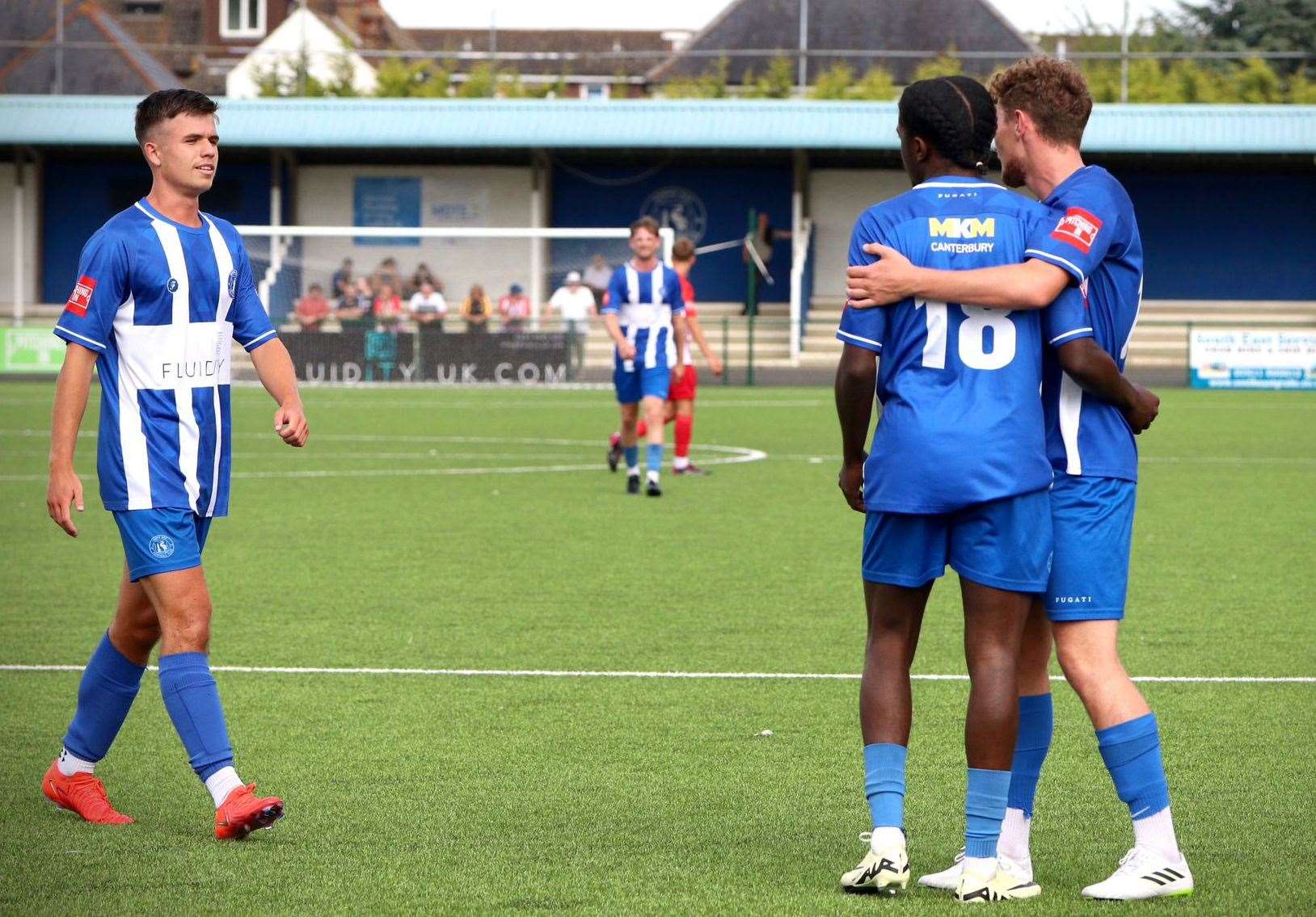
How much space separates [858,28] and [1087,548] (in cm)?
5960

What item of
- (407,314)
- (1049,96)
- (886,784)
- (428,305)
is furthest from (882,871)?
(428,305)

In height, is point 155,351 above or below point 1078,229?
below

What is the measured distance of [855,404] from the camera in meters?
4.12

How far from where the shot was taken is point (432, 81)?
4219 centimetres

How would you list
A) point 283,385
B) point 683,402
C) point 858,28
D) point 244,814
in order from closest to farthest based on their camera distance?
1. point 244,814
2. point 283,385
3. point 683,402
4. point 858,28

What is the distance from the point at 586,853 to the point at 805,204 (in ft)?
118

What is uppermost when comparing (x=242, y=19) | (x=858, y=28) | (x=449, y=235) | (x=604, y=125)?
(x=242, y=19)

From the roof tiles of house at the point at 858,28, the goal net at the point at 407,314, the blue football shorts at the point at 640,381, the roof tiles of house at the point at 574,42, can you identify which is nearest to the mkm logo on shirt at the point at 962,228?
the blue football shorts at the point at 640,381

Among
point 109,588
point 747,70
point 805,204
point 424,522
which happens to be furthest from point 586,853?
point 747,70

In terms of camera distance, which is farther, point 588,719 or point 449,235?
point 449,235

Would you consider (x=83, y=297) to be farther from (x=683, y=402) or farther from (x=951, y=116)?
(x=683, y=402)

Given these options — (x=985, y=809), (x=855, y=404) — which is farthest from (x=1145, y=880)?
(x=855, y=404)

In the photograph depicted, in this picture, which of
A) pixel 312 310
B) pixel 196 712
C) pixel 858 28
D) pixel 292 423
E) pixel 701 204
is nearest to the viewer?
pixel 196 712

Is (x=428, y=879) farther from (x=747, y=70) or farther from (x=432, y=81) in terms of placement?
(x=747, y=70)
